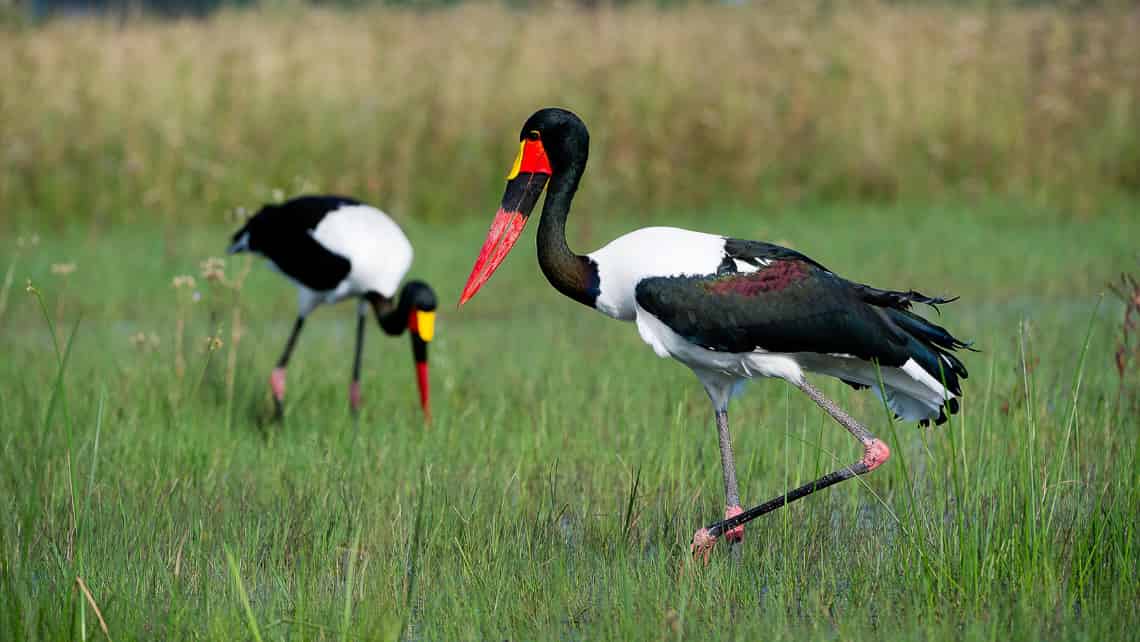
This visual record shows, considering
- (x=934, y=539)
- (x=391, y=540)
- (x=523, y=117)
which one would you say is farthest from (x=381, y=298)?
(x=523, y=117)

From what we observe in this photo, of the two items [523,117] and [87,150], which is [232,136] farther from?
[523,117]

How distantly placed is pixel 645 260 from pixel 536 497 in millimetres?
950

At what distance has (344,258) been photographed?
6.26 metres

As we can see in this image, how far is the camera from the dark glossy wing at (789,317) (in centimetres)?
371

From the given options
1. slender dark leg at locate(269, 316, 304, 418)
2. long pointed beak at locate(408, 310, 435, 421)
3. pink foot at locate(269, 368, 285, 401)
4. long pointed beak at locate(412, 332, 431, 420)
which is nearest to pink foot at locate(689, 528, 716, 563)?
long pointed beak at locate(412, 332, 431, 420)

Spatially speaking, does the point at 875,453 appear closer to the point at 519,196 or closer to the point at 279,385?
the point at 519,196

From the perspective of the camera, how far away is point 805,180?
11.6 metres

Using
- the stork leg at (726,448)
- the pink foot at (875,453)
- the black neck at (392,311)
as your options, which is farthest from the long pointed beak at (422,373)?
the pink foot at (875,453)

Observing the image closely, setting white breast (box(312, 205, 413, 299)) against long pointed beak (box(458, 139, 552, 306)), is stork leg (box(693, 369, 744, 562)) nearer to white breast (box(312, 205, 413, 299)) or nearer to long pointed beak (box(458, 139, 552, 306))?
long pointed beak (box(458, 139, 552, 306))

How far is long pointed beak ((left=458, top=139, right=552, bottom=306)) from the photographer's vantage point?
4059 mm

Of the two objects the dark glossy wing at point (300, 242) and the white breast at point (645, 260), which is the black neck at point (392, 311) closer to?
the dark glossy wing at point (300, 242)

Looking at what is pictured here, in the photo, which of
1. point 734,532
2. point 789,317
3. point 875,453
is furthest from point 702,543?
point 789,317

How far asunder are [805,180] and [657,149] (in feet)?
3.92

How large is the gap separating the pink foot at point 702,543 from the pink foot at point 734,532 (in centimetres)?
16
